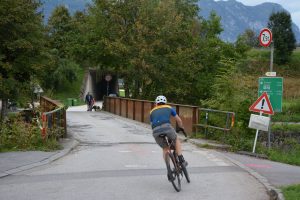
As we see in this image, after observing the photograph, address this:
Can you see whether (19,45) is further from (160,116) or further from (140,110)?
(160,116)

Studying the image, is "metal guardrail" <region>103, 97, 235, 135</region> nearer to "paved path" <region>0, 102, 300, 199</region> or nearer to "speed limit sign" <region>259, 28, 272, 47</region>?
"speed limit sign" <region>259, 28, 272, 47</region>

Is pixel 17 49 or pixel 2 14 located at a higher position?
pixel 2 14

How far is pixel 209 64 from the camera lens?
42750 millimetres

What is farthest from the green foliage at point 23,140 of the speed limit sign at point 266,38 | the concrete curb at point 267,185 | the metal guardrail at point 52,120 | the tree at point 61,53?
the tree at point 61,53

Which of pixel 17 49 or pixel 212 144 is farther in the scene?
pixel 17 49

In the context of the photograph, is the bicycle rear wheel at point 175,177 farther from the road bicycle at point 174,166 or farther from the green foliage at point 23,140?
the green foliage at point 23,140

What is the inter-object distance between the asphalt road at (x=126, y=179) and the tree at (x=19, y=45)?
31.1ft

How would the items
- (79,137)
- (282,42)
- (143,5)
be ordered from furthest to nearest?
(282,42), (143,5), (79,137)

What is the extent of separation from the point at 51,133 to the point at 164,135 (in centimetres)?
705

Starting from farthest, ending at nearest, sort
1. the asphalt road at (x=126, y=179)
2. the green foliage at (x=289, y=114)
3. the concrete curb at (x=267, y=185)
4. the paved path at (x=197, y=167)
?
the green foliage at (x=289, y=114), the paved path at (x=197, y=167), the asphalt road at (x=126, y=179), the concrete curb at (x=267, y=185)

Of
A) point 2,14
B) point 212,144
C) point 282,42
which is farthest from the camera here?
point 282,42

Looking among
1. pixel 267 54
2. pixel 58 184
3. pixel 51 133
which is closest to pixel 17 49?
pixel 51 133

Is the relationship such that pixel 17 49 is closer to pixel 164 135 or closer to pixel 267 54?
pixel 164 135

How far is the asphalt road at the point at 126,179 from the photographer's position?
343 inches
